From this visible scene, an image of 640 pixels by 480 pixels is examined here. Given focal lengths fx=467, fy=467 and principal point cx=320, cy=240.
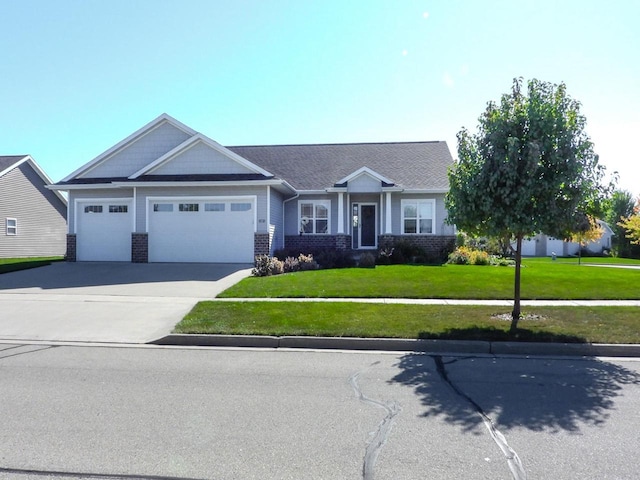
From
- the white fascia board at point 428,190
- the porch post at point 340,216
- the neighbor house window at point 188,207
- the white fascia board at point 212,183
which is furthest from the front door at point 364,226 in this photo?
the neighbor house window at point 188,207

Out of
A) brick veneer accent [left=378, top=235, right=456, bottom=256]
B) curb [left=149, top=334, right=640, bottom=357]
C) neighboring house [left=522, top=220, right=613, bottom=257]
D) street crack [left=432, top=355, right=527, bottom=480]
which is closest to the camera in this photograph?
street crack [left=432, top=355, right=527, bottom=480]

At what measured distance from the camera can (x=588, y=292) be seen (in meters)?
12.8

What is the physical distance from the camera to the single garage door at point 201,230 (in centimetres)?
1903

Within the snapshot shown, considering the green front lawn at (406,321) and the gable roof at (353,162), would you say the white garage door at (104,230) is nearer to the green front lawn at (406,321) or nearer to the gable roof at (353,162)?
the gable roof at (353,162)

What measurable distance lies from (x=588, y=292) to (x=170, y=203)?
15.4 m

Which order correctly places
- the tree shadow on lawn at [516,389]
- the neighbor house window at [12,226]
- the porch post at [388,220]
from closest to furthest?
the tree shadow on lawn at [516,389] < the porch post at [388,220] < the neighbor house window at [12,226]

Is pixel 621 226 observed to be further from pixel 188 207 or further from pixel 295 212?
pixel 188 207

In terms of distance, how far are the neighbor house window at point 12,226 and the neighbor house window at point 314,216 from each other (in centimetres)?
1873

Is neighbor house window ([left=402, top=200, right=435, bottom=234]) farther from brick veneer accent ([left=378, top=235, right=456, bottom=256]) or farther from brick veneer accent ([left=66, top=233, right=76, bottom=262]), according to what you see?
brick veneer accent ([left=66, top=233, right=76, bottom=262])

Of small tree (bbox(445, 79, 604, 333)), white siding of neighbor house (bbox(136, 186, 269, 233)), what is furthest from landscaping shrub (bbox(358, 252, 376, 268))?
small tree (bbox(445, 79, 604, 333))

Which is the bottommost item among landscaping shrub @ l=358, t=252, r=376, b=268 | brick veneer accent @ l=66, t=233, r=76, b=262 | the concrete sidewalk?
the concrete sidewalk

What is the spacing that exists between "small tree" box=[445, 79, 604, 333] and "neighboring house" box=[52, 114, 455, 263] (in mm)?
10901

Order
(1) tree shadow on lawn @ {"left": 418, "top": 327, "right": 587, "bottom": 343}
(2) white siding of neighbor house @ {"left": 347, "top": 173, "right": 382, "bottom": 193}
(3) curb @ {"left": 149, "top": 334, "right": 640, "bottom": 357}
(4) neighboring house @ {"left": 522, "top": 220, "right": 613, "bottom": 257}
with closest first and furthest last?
(3) curb @ {"left": 149, "top": 334, "right": 640, "bottom": 357}, (1) tree shadow on lawn @ {"left": 418, "top": 327, "right": 587, "bottom": 343}, (2) white siding of neighbor house @ {"left": 347, "top": 173, "right": 382, "bottom": 193}, (4) neighboring house @ {"left": 522, "top": 220, "right": 613, "bottom": 257}

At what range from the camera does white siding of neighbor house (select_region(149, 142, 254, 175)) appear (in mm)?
19656
